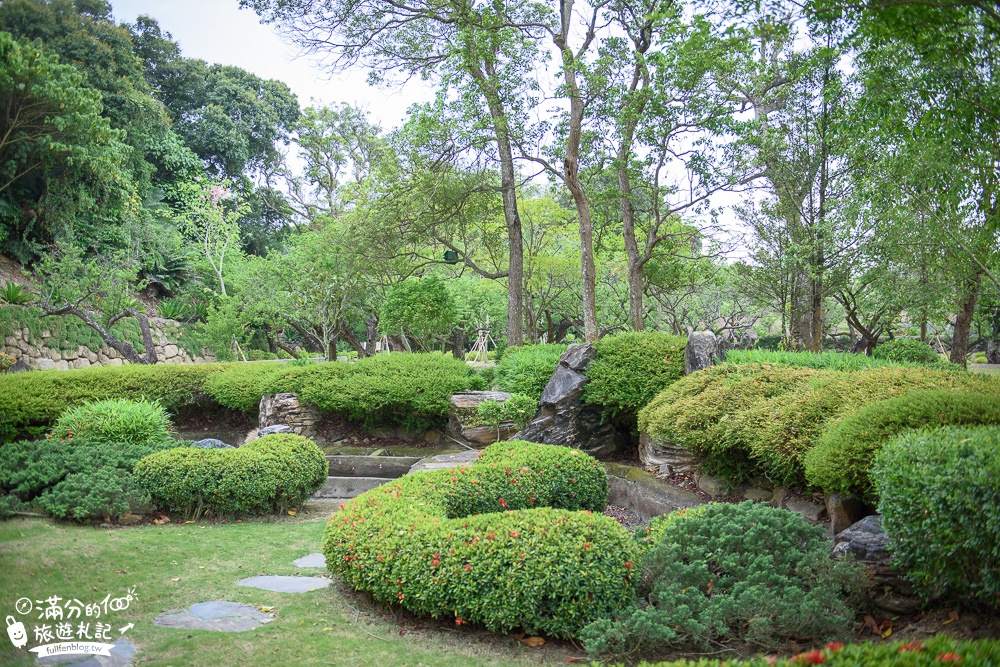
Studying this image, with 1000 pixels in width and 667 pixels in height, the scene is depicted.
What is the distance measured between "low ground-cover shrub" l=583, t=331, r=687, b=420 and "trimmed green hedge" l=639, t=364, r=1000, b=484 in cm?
90

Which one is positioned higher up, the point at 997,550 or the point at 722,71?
the point at 722,71

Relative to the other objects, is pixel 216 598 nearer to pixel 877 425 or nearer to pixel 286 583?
pixel 286 583

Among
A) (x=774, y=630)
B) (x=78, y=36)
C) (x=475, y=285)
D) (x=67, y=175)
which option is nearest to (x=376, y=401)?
(x=774, y=630)

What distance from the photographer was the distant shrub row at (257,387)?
9695mm

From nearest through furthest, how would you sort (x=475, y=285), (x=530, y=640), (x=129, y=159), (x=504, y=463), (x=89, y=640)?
1. (x=89, y=640)
2. (x=530, y=640)
3. (x=504, y=463)
4. (x=475, y=285)
5. (x=129, y=159)

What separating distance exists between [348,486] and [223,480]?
237cm

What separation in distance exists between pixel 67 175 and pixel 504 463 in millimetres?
17756

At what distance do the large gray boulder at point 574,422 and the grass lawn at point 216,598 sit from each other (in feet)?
11.1

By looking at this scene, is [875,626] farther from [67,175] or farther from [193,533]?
[67,175]

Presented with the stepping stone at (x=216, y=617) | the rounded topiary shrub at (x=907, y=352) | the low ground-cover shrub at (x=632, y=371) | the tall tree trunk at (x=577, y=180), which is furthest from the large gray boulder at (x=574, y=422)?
the rounded topiary shrub at (x=907, y=352)

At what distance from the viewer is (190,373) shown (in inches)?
433

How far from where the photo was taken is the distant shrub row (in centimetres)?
970

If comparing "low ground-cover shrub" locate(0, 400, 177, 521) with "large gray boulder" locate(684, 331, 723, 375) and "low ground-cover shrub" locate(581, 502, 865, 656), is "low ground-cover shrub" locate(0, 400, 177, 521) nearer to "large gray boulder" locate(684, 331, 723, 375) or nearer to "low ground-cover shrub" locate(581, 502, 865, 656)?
"low ground-cover shrub" locate(581, 502, 865, 656)

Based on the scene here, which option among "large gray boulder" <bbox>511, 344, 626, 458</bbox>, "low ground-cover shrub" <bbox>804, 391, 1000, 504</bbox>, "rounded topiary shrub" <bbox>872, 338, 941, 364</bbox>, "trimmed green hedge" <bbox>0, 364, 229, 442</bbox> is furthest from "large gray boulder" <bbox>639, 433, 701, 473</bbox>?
"rounded topiary shrub" <bbox>872, 338, 941, 364</bbox>
